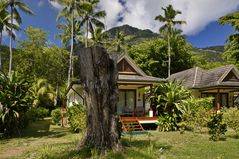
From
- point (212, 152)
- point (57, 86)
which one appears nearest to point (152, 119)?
point (212, 152)

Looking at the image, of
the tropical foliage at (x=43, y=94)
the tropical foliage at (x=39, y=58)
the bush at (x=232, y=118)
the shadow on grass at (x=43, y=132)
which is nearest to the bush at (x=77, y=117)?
the shadow on grass at (x=43, y=132)

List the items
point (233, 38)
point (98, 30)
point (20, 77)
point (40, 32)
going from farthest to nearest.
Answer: point (40, 32) → point (98, 30) → point (233, 38) → point (20, 77)

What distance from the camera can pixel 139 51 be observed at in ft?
158

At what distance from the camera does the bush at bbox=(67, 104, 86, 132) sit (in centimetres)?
1666

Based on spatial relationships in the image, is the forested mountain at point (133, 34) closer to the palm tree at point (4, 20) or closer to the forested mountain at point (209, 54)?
the forested mountain at point (209, 54)

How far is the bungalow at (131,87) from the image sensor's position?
2105 centimetres

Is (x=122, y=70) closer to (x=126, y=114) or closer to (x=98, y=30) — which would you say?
(x=126, y=114)

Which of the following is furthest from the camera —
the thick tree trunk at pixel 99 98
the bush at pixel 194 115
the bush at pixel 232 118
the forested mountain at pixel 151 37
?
the forested mountain at pixel 151 37

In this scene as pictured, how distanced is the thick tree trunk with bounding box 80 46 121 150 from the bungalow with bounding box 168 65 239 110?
14955 mm

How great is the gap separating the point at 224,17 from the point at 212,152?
1887 cm

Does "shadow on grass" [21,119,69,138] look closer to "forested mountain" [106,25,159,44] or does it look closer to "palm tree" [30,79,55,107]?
"palm tree" [30,79,55,107]

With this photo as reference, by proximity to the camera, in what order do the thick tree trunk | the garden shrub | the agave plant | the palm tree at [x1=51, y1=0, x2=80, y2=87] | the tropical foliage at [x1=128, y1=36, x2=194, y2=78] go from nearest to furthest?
1. the thick tree trunk
2. the garden shrub
3. the agave plant
4. the palm tree at [x1=51, y1=0, x2=80, y2=87]
5. the tropical foliage at [x1=128, y1=36, x2=194, y2=78]

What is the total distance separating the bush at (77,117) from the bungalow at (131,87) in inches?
160

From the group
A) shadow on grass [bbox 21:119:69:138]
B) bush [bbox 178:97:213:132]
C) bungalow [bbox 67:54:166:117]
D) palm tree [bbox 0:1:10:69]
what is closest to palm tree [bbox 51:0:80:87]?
palm tree [bbox 0:1:10:69]
